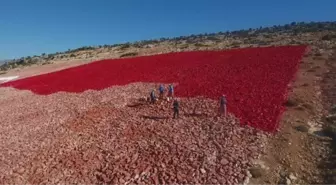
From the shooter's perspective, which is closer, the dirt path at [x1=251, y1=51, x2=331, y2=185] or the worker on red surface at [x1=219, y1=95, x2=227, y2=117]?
the dirt path at [x1=251, y1=51, x2=331, y2=185]

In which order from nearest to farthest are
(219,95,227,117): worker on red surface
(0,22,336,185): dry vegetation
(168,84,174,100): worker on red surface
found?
(0,22,336,185): dry vegetation
(219,95,227,117): worker on red surface
(168,84,174,100): worker on red surface

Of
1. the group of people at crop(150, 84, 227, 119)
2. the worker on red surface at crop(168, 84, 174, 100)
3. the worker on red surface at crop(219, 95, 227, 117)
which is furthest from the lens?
the worker on red surface at crop(168, 84, 174, 100)

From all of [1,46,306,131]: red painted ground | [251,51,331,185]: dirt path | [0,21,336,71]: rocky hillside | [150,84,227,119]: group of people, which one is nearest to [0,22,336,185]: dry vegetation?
[251,51,331,185]: dirt path

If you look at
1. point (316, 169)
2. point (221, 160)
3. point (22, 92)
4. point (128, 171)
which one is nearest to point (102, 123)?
point (128, 171)

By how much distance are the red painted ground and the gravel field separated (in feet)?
7.34

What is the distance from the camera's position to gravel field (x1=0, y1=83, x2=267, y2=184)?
71.4 ft

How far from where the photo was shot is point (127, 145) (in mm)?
25547

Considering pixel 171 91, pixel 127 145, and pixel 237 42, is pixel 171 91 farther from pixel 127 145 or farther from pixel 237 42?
pixel 237 42

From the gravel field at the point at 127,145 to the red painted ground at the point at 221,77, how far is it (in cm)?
224

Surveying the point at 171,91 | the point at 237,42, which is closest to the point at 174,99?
the point at 171,91

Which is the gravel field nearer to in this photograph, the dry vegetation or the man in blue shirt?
the dry vegetation

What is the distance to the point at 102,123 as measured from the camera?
30.1 metres

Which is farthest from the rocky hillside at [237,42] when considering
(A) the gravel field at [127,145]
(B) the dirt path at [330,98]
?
(A) the gravel field at [127,145]

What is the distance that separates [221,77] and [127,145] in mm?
16423
